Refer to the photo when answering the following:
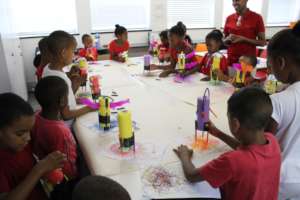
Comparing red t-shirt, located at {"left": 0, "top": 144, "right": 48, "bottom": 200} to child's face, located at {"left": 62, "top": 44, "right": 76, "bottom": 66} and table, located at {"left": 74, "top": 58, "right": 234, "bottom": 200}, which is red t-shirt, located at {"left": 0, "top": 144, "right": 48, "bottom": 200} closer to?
table, located at {"left": 74, "top": 58, "right": 234, "bottom": 200}

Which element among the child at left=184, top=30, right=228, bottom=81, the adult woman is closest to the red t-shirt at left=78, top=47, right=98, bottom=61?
the child at left=184, top=30, right=228, bottom=81

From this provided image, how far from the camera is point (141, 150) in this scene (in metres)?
1.30

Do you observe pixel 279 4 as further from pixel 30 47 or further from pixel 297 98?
pixel 297 98

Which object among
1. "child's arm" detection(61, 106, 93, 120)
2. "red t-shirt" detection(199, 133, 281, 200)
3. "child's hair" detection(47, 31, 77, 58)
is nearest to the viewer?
"red t-shirt" detection(199, 133, 281, 200)

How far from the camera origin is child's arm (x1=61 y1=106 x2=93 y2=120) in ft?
5.26

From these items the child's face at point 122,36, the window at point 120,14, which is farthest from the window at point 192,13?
the child's face at point 122,36

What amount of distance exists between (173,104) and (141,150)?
0.68m

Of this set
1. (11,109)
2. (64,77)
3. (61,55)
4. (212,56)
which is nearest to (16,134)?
(11,109)

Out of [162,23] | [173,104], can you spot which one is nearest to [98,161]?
[173,104]

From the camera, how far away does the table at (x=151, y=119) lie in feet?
3.84

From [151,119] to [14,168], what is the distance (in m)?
0.81

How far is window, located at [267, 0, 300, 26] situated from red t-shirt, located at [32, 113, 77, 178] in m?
5.86

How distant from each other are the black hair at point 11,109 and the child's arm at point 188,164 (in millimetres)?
652

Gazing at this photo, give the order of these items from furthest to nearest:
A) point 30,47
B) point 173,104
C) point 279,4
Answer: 1. point 279,4
2. point 30,47
3. point 173,104
